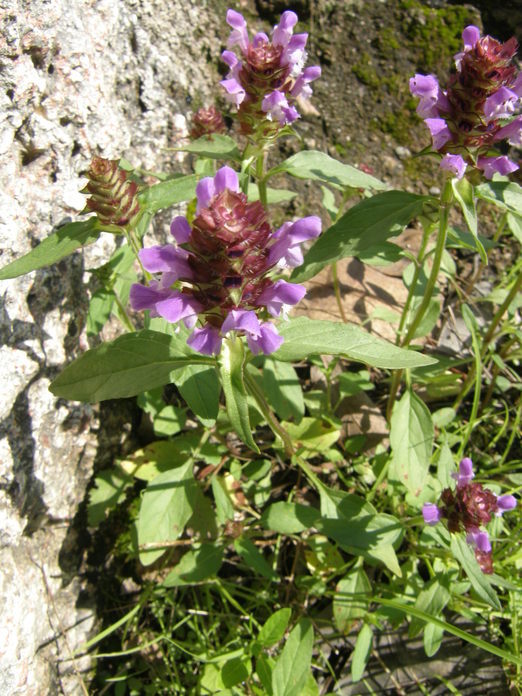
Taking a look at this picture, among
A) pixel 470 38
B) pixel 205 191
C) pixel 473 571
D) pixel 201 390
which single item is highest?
pixel 470 38

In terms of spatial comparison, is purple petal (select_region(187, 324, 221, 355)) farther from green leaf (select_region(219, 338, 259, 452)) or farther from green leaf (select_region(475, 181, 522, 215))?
green leaf (select_region(475, 181, 522, 215))

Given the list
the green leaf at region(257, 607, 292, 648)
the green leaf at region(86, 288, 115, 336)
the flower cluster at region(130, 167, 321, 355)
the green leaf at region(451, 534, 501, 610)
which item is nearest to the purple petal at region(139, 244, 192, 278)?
the flower cluster at region(130, 167, 321, 355)

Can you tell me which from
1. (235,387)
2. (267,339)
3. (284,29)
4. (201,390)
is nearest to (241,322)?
(267,339)

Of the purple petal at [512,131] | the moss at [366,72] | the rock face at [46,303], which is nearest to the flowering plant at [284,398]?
the purple petal at [512,131]

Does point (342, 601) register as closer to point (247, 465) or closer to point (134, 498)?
point (247, 465)

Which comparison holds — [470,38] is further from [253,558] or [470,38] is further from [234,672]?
[234,672]

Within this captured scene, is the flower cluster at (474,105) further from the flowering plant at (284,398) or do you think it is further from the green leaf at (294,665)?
the green leaf at (294,665)
